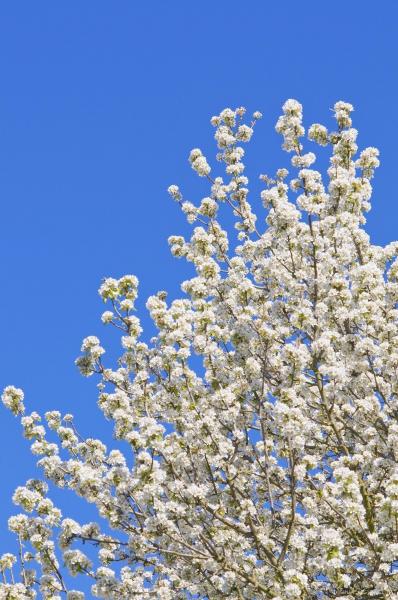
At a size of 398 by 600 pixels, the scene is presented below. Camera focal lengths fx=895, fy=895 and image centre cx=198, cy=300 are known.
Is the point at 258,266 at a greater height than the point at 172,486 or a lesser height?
greater

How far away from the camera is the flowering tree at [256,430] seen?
13.2 metres

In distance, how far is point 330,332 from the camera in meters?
14.1

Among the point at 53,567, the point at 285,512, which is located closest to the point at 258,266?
the point at 285,512

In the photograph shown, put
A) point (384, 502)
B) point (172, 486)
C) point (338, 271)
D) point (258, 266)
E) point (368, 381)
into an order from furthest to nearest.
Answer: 1. point (258, 266)
2. point (338, 271)
3. point (368, 381)
4. point (172, 486)
5. point (384, 502)

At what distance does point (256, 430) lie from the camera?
1503 cm

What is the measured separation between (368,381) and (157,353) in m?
4.00

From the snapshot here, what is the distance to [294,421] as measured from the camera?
41.6 ft

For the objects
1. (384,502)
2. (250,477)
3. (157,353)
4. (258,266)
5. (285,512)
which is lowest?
(384,502)

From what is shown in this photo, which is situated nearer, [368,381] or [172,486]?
[172,486]

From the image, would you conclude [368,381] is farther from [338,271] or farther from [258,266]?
[258,266]

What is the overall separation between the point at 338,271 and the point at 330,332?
80.9 inches

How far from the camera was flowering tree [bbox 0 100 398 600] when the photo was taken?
518 inches

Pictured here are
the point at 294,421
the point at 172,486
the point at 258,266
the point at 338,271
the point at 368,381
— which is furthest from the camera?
the point at 258,266

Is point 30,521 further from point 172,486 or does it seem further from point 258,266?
point 258,266
